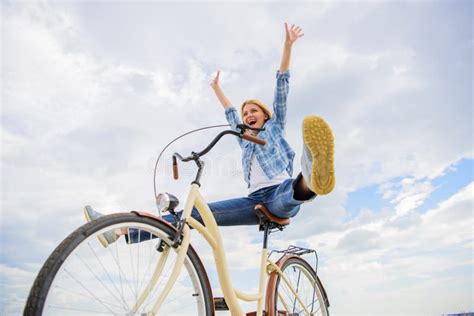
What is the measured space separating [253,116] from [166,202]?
7.47ft

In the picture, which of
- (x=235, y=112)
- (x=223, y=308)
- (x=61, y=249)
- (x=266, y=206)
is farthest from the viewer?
(x=235, y=112)

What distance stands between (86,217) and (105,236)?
47 cm

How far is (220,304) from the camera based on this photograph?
322 centimetres

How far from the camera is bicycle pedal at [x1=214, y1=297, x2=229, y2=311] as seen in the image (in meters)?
3.21

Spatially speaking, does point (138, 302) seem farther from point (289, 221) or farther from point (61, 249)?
point (289, 221)

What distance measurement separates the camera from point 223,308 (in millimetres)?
3219

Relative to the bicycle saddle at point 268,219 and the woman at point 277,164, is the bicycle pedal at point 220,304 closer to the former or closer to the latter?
the woman at point 277,164

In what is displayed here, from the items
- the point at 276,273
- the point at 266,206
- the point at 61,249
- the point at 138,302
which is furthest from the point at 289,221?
the point at 61,249

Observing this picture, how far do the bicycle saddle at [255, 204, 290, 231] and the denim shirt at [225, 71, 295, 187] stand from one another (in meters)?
0.59

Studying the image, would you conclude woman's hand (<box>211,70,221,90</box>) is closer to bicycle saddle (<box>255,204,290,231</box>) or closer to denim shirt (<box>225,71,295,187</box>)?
denim shirt (<box>225,71,295,187</box>)

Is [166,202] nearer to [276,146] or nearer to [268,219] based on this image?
[268,219]

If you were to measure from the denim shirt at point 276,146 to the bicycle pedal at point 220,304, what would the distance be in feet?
4.93

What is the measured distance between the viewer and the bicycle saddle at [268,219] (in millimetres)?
3838

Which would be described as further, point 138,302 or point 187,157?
point 187,157
